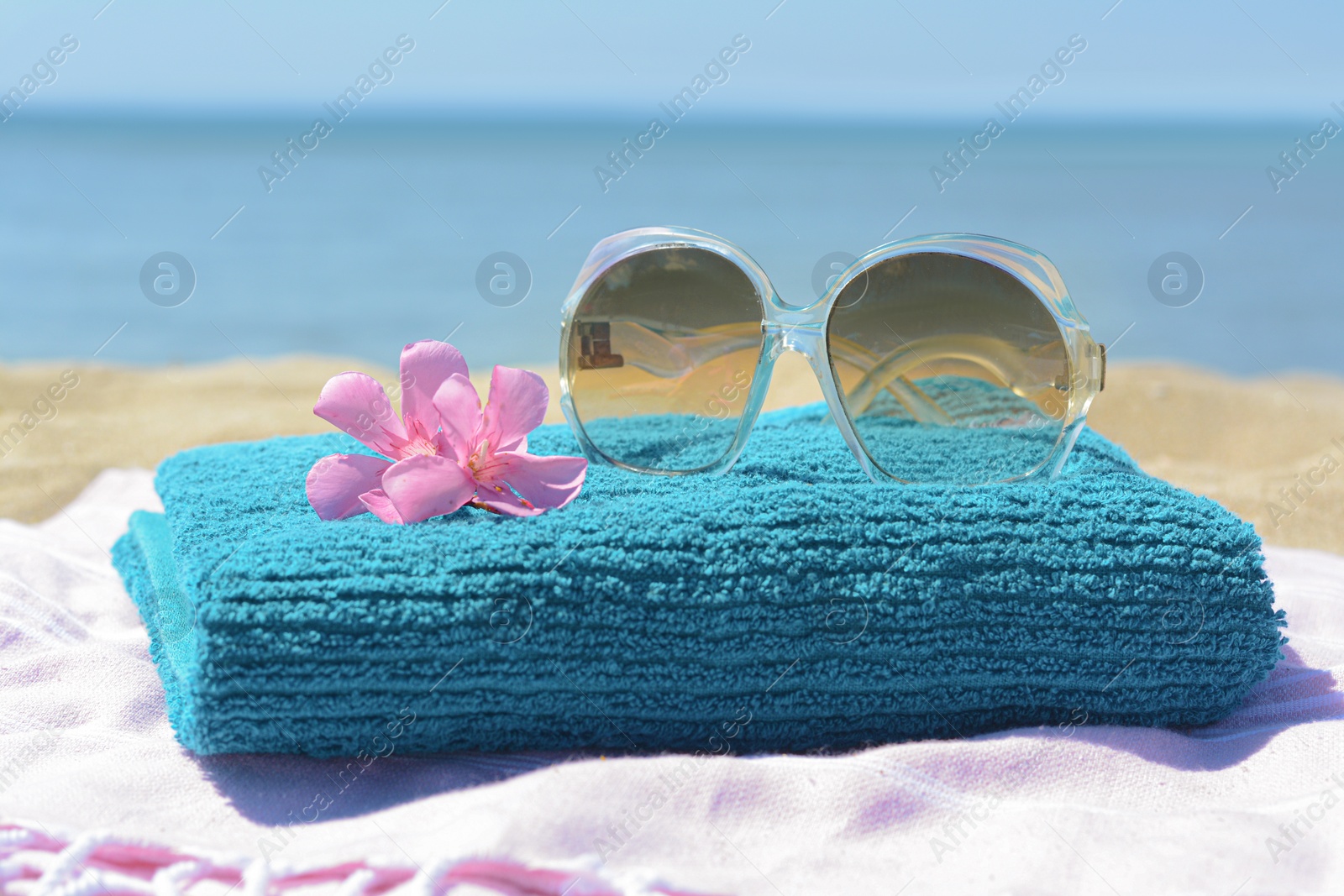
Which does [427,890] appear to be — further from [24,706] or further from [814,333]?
[814,333]

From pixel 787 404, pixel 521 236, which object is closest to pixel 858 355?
pixel 787 404

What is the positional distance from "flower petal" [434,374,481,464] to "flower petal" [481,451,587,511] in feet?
0.12

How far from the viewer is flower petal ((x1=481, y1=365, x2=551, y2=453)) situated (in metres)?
1.05

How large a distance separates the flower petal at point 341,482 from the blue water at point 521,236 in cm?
314

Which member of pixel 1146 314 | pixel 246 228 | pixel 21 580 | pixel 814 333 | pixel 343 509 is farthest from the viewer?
pixel 246 228

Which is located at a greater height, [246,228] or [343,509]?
[246,228]

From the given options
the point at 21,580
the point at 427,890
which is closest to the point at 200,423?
the point at 21,580

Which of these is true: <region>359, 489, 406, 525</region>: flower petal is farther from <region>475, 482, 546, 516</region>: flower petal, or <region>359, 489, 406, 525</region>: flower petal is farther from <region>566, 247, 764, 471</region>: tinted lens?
<region>566, 247, 764, 471</region>: tinted lens

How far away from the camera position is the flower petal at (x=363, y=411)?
3.43ft

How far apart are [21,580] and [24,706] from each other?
319mm

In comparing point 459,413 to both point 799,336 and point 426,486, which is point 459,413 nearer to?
point 426,486

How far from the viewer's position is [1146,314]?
4.93m

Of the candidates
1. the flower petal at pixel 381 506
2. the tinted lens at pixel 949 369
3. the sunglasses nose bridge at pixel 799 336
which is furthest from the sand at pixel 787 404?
the flower petal at pixel 381 506

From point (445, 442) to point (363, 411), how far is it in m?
0.09
